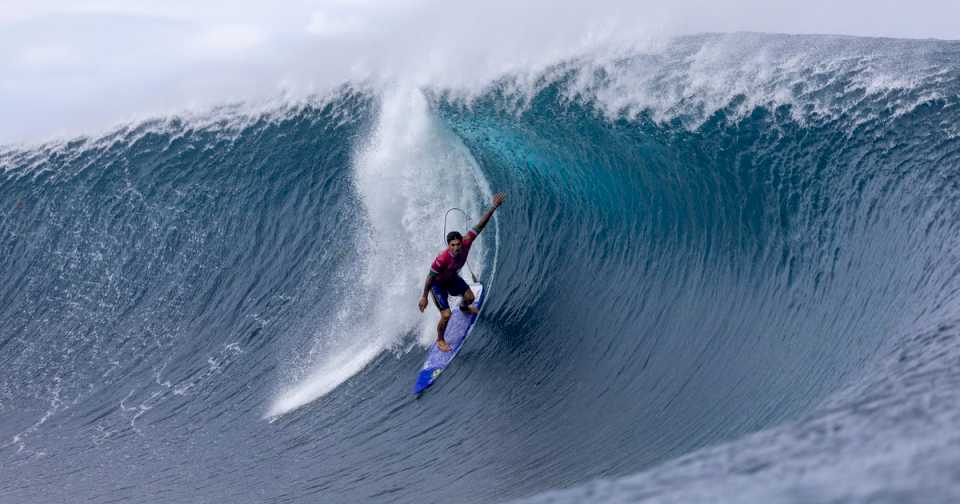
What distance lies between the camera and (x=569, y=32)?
48.1 feet

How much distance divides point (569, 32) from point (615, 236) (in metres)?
4.97

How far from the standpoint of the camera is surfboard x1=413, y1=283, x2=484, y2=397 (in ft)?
32.3

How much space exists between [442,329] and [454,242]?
Answer: 1.15 m

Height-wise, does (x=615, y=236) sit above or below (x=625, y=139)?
below

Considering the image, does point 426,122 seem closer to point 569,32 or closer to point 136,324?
point 569,32

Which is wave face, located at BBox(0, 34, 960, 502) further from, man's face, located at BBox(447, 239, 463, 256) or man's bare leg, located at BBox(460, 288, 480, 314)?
man's face, located at BBox(447, 239, 463, 256)

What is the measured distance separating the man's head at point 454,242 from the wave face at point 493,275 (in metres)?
1.35

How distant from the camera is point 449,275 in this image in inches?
386

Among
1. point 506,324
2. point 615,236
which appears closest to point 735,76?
point 615,236

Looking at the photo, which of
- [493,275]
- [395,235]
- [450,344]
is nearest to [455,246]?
[450,344]

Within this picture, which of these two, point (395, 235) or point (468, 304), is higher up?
point (395, 235)

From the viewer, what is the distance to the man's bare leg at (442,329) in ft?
32.4

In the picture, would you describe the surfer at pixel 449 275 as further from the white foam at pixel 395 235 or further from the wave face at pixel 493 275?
the white foam at pixel 395 235

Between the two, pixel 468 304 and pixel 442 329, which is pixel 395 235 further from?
pixel 442 329
